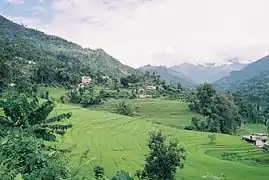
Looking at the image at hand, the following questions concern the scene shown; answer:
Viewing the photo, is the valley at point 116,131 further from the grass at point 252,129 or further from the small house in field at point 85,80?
the small house in field at point 85,80

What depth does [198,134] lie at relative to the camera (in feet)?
182

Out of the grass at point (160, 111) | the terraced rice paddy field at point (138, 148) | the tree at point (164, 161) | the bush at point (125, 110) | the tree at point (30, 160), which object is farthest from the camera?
the bush at point (125, 110)

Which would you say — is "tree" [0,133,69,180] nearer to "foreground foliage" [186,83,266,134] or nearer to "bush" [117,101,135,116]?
"foreground foliage" [186,83,266,134]

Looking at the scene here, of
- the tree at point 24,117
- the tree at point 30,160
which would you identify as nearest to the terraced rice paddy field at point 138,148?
the tree at point 24,117

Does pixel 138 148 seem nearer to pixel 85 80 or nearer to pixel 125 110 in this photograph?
pixel 125 110

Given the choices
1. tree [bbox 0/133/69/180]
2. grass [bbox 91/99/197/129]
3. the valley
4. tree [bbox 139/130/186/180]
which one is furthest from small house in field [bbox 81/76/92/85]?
tree [bbox 0/133/69/180]

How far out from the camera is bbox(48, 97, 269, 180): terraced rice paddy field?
38.0 m

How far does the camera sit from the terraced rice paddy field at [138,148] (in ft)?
125

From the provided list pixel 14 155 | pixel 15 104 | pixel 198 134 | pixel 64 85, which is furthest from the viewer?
pixel 64 85

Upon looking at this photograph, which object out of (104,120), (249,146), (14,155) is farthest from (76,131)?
(14,155)

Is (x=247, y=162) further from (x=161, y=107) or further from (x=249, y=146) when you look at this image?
(x=161, y=107)

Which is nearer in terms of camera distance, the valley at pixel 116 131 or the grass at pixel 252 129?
the valley at pixel 116 131

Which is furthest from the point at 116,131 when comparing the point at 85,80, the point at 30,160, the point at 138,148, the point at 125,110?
the point at 85,80

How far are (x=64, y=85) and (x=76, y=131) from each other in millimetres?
40294
